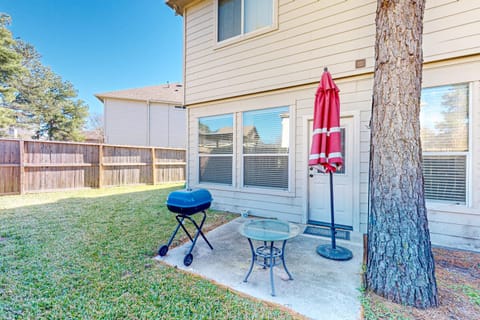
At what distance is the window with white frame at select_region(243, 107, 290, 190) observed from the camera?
15.4 feet

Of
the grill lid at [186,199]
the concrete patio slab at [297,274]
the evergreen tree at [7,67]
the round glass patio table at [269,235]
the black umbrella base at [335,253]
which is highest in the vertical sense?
the evergreen tree at [7,67]

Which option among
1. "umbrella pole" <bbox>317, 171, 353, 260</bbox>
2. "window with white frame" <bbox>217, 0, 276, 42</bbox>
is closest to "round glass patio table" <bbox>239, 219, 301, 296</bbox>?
"umbrella pole" <bbox>317, 171, 353, 260</bbox>

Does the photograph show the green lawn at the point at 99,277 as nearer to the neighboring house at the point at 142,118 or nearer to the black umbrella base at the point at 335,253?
the black umbrella base at the point at 335,253

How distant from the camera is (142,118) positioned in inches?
633

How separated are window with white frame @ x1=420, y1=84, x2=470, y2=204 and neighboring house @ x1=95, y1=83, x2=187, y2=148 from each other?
1481 cm

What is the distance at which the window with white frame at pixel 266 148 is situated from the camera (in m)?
4.71

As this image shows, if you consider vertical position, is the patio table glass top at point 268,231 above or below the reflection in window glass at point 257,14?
below

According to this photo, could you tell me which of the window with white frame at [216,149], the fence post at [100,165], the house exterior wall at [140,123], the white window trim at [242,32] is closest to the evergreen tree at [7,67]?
the house exterior wall at [140,123]

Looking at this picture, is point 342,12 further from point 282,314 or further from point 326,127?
point 282,314

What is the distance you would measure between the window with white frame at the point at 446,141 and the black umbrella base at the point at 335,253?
1723 millimetres

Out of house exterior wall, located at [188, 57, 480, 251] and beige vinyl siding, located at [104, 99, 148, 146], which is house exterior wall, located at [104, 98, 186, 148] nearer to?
beige vinyl siding, located at [104, 99, 148, 146]

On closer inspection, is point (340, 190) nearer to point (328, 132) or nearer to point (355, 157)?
point (355, 157)

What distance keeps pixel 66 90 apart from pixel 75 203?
16558 mm

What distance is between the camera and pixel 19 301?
2.12 m
